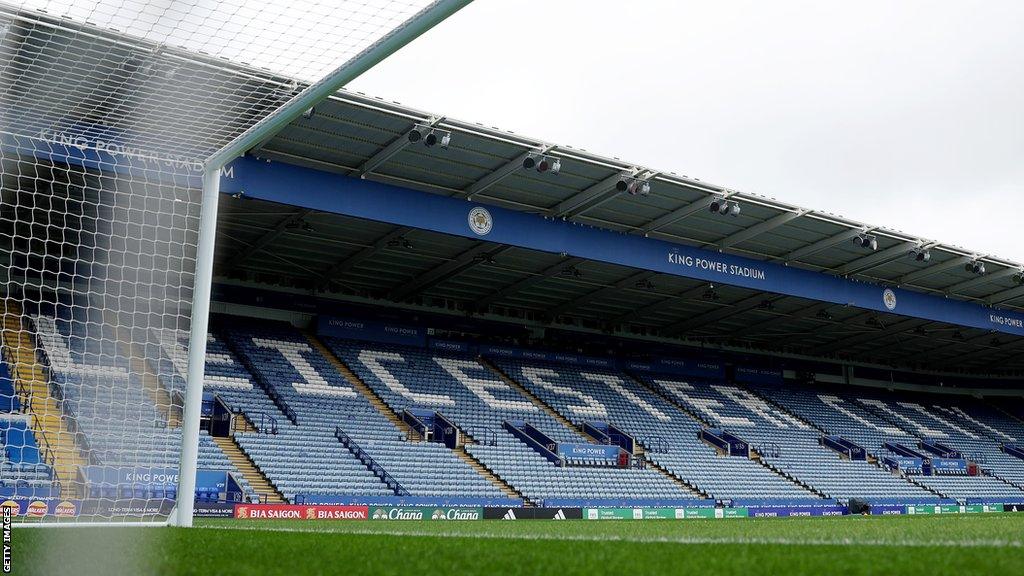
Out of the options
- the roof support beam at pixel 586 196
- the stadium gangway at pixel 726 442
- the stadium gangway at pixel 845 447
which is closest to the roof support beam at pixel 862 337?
the stadium gangway at pixel 845 447

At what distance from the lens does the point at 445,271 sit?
940 inches

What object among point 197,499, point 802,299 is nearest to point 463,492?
point 197,499

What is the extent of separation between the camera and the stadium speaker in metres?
24.8

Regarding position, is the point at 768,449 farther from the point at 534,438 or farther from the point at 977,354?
the point at 977,354

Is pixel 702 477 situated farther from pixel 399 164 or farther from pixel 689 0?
pixel 689 0

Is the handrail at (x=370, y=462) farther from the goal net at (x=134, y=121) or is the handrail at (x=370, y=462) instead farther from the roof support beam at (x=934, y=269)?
the roof support beam at (x=934, y=269)

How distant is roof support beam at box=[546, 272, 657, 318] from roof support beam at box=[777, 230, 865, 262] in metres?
3.84

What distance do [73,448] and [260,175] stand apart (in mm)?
6483

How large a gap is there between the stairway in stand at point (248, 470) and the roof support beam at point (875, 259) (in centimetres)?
1707

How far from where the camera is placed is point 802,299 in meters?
27.3

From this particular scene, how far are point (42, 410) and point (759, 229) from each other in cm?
1637

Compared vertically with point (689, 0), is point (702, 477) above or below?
below

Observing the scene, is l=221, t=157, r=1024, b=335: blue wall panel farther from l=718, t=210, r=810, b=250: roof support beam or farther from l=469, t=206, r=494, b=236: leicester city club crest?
l=718, t=210, r=810, b=250: roof support beam

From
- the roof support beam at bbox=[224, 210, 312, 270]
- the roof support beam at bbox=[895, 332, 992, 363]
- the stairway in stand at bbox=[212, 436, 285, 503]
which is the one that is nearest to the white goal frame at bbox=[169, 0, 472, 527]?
the stairway in stand at bbox=[212, 436, 285, 503]
